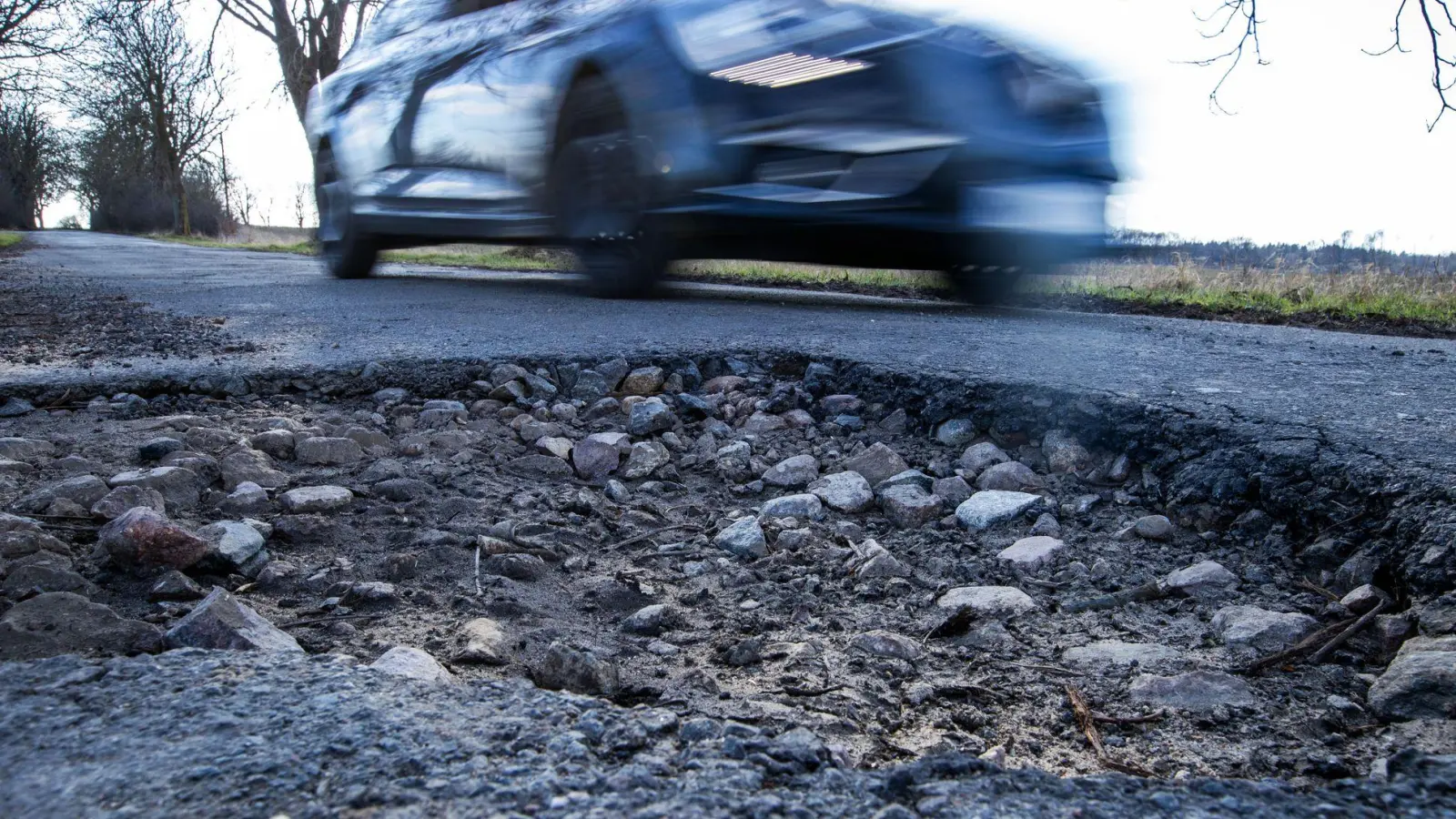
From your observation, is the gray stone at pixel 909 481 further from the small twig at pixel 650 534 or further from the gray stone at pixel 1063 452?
the small twig at pixel 650 534

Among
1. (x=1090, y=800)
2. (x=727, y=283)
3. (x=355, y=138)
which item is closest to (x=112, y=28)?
(x=355, y=138)

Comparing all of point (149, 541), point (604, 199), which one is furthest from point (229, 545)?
point (604, 199)

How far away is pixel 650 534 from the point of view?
213 cm

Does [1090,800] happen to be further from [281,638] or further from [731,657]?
[281,638]

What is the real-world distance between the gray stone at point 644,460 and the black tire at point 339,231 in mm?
4913

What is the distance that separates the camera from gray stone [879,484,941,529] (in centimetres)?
221

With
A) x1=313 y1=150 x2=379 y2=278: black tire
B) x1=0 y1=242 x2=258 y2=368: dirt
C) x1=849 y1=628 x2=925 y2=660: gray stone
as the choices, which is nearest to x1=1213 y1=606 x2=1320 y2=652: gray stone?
x1=849 y1=628 x2=925 y2=660: gray stone

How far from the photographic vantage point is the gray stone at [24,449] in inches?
89.2

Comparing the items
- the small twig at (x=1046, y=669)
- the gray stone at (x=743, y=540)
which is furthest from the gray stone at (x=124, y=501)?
the small twig at (x=1046, y=669)

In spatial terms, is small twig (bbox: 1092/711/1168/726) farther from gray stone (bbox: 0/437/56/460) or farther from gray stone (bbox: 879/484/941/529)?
gray stone (bbox: 0/437/56/460)

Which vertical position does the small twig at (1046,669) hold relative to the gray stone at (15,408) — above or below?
below

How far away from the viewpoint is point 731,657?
59.7 inches

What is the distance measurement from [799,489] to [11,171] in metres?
56.7

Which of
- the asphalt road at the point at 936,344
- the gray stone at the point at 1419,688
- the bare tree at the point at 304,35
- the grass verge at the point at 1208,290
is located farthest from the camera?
the bare tree at the point at 304,35
